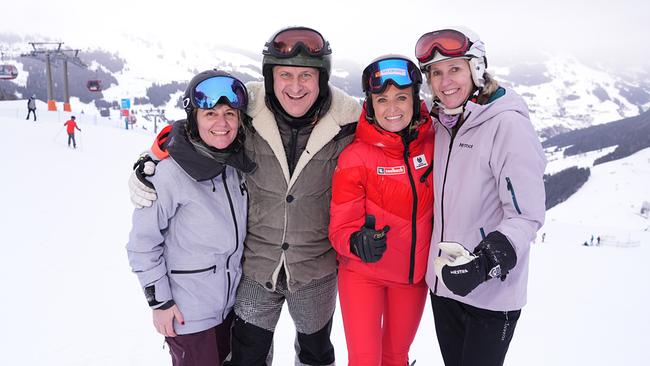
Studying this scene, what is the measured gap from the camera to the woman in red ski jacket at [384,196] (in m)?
2.88

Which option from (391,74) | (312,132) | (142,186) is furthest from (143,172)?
(391,74)

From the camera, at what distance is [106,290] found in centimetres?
669

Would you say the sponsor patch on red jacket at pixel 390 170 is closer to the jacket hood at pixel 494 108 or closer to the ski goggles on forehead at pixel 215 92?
the jacket hood at pixel 494 108

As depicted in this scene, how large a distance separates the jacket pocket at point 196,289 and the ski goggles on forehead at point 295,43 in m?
1.54

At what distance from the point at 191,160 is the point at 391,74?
1415 mm

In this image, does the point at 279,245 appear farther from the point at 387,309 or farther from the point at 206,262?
the point at 387,309

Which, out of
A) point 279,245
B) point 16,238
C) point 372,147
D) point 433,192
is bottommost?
point 16,238

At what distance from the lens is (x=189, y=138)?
2.75 metres

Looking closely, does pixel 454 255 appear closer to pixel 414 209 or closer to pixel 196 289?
pixel 414 209

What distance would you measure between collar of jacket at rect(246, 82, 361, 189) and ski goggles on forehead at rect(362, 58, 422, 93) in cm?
28

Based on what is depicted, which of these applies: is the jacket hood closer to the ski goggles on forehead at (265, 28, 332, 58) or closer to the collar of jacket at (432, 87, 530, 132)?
the collar of jacket at (432, 87, 530, 132)

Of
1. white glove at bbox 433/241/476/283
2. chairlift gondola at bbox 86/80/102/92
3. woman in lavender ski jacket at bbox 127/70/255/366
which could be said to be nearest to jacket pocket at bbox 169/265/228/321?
woman in lavender ski jacket at bbox 127/70/255/366

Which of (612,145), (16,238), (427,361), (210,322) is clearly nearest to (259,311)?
(210,322)

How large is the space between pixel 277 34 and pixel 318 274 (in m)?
1.74
